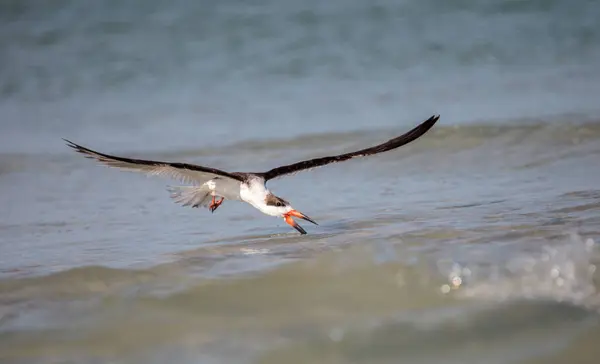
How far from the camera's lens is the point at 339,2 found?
17438 mm

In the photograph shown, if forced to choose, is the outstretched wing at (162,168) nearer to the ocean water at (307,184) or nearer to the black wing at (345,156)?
the black wing at (345,156)

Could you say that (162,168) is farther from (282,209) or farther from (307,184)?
(307,184)

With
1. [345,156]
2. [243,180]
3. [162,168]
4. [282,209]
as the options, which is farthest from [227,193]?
[345,156]

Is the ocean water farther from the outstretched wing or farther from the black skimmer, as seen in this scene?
the outstretched wing

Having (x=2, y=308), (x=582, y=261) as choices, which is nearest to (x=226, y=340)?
(x=2, y=308)

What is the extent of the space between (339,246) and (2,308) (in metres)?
2.28

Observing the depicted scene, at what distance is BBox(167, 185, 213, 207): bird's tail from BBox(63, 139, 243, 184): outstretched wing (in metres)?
0.07

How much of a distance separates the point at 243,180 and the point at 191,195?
0.48 m

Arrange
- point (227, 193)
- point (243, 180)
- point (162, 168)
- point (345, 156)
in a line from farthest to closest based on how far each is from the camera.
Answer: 1. point (227, 193)
2. point (243, 180)
3. point (345, 156)
4. point (162, 168)

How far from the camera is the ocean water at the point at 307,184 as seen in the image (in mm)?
5254

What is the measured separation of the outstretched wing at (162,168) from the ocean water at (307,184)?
0.49 meters

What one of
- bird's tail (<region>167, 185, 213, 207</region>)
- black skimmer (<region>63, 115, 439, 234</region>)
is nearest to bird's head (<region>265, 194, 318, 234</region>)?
black skimmer (<region>63, 115, 439, 234</region>)

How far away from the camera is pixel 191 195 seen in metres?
7.87

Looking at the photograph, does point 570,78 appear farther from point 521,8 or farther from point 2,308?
point 2,308
